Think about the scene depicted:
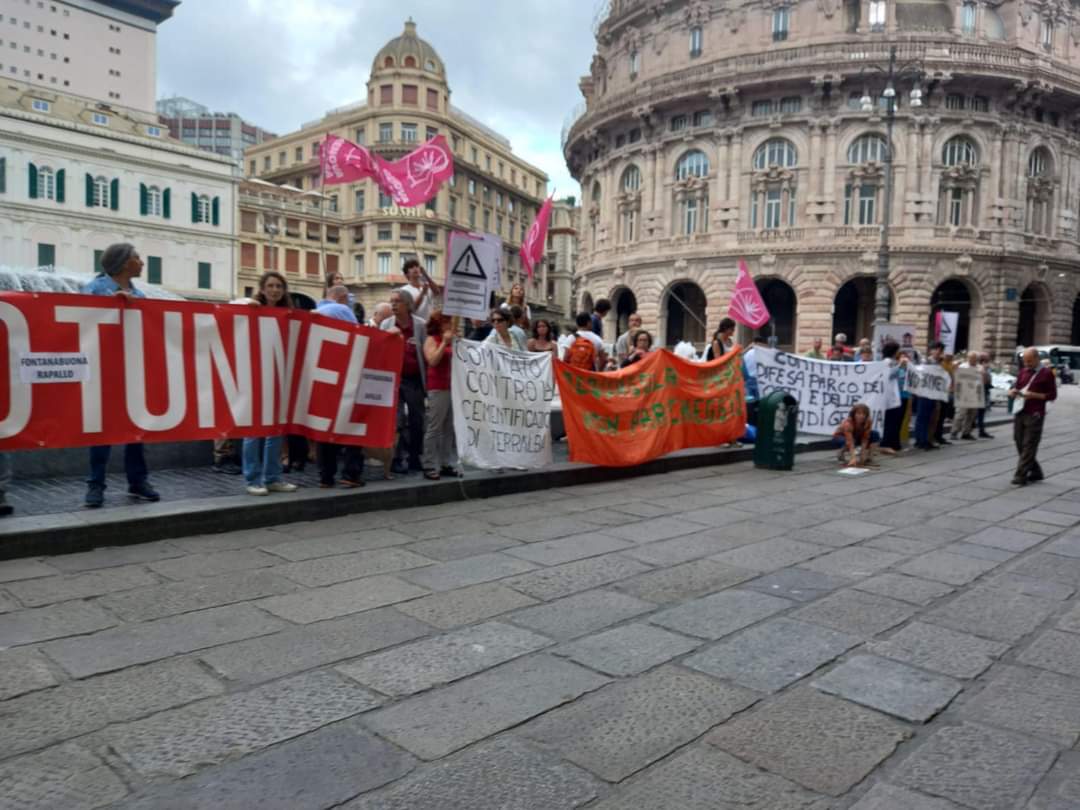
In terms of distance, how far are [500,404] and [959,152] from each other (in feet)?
126

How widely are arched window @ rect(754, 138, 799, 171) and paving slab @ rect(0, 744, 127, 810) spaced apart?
41109 millimetres

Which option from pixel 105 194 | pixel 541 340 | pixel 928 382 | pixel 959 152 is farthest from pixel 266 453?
pixel 105 194

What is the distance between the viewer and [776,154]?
3947 cm

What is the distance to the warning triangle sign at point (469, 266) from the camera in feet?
25.1

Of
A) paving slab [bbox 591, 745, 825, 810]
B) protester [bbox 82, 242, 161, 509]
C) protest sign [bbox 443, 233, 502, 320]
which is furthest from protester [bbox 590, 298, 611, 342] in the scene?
paving slab [bbox 591, 745, 825, 810]

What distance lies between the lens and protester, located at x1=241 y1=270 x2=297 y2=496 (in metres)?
6.50

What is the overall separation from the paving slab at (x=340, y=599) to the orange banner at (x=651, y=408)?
428 centimetres

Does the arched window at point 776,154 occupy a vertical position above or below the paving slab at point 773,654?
above

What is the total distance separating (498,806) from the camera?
241cm

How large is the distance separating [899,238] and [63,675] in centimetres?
4042

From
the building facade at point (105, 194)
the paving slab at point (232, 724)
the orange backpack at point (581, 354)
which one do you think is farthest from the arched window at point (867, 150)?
the paving slab at point (232, 724)

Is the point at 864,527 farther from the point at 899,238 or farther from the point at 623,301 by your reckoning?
the point at 623,301

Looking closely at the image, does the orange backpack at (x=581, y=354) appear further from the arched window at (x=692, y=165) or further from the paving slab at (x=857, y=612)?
the arched window at (x=692, y=165)

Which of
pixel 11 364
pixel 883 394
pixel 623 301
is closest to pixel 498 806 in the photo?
pixel 11 364
